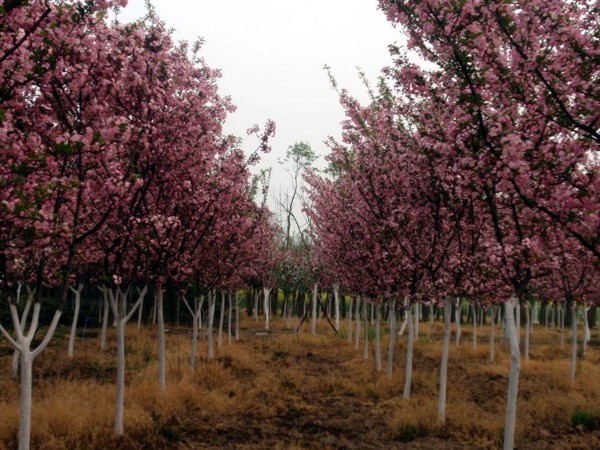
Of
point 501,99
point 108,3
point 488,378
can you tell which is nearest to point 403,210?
point 501,99

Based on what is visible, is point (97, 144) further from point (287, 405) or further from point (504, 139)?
point (287, 405)

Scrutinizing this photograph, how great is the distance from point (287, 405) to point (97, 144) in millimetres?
8825

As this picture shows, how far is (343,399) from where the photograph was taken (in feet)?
44.4

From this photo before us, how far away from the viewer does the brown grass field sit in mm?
9500

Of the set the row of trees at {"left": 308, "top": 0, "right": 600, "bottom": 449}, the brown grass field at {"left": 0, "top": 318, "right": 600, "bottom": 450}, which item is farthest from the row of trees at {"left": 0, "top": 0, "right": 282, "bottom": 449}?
the row of trees at {"left": 308, "top": 0, "right": 600, "bottom": 449}

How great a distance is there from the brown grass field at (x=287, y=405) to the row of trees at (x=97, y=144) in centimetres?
136

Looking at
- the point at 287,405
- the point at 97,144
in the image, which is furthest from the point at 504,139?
the point at 287,405

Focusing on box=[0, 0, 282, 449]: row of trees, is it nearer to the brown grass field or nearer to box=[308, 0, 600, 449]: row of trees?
the brown grass field

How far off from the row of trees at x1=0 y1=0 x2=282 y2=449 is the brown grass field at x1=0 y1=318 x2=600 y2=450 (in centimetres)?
136

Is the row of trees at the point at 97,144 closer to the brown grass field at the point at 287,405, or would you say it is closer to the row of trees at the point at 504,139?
the brown grass field at the point at 287,405

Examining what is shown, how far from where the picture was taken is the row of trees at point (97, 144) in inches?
218

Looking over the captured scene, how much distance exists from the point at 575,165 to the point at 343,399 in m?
9.59

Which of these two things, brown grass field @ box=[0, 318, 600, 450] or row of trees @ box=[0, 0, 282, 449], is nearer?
row of trees @ box=[0, 0, 282, 449]

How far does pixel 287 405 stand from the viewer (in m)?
12.7
